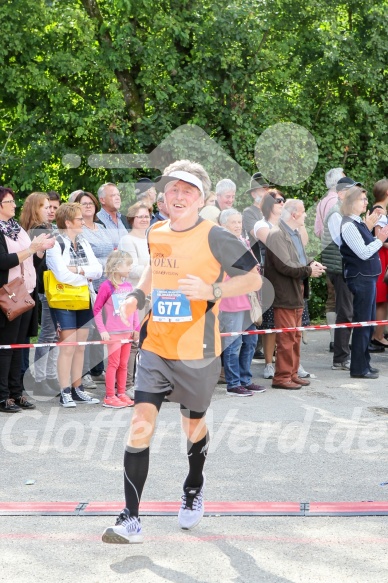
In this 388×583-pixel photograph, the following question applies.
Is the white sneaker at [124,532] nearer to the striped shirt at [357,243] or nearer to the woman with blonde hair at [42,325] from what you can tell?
the woman with blonde hair at [42,325]

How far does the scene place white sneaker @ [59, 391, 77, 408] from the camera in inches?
354

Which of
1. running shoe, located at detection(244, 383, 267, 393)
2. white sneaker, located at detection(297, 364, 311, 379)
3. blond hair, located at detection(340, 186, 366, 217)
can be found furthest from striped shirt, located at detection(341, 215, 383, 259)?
running shoe, located at detection(244, 383, 267, 393)

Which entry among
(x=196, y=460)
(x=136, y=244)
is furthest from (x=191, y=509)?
(x=136, y=244)

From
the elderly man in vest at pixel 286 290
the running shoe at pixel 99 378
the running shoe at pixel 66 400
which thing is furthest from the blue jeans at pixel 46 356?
the elderly man in vest at pixel 286 290

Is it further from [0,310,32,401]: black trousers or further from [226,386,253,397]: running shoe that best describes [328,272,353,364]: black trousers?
[0,310,32,401]: black trousers

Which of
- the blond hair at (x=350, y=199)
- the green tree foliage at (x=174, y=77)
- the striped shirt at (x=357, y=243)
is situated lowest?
the striped shirt at (x=357, y=243)

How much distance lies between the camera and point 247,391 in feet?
31.6

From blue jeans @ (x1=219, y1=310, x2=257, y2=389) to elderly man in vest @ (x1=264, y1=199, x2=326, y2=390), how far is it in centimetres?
30

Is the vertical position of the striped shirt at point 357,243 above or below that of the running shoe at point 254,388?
above

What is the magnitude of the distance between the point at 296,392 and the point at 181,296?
4624 millimetres

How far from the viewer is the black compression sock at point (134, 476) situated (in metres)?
5.25

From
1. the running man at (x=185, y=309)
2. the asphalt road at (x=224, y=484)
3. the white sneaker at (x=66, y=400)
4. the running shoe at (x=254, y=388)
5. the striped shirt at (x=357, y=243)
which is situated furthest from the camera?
the striped shirt at (x=357, y=243)

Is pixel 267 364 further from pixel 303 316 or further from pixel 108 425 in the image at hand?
pixel 108 425

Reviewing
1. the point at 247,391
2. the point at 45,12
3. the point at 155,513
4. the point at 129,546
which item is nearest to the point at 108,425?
the point at 247,391
